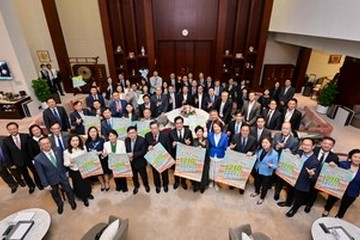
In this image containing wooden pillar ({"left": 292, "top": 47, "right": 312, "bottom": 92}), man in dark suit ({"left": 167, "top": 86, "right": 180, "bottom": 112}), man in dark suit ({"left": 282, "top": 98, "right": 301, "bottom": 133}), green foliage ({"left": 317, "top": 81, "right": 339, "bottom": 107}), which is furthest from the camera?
wooden pillar ({"left": 292, "top": 47, "right": 312, "bottom": 92})

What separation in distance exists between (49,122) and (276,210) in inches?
227

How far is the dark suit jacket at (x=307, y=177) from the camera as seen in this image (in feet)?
11.5

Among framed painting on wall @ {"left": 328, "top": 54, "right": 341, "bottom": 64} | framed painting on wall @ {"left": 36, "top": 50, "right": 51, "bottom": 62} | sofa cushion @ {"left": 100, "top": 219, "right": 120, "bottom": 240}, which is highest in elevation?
framed painting on wall @ {"left": 36, "top": 50, "right": 51, "bottom": 62}

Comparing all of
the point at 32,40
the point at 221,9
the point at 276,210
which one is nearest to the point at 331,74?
the point at 221,9

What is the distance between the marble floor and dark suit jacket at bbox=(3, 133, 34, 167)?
0.87 meters

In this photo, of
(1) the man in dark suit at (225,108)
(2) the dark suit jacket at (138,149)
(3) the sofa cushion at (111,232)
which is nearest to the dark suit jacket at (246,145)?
(2) the dark suit jacket at (138,149)

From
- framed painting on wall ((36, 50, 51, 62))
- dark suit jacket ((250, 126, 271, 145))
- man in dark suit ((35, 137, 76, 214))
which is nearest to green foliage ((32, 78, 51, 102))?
framed painting on wall ((36, 50, 51, 62))

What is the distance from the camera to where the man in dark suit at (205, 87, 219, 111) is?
21.6 ft

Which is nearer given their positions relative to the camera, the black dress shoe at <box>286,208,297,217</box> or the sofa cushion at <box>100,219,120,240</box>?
the sofa cushion at <box>100,219,120,240</box>

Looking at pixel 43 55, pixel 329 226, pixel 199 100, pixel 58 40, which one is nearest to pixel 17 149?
pixel 199 100

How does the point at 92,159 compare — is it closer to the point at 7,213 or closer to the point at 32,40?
the point at 7,213

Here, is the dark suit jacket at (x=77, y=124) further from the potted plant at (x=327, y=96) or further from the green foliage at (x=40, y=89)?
the potted plant at (x=327, y=96)

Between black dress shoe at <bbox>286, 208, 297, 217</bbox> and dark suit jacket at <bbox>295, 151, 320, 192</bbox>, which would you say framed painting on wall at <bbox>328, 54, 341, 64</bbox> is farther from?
black dress shoe at <bbox>286, 208, 297, 217</bbox>

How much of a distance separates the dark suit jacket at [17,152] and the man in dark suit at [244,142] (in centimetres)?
409
